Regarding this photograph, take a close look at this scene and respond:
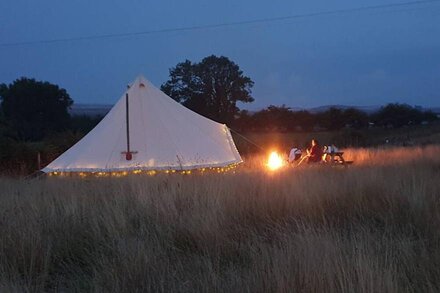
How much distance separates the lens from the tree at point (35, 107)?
142 feet

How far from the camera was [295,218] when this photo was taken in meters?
5.97

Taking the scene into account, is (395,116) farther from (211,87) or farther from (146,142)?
(146,142)

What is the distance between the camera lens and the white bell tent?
15.1m

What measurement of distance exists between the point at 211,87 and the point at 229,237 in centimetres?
4032

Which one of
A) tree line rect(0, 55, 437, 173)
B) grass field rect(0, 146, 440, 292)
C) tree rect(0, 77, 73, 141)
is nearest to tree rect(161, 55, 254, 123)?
tree line rect(0, 55, 437, 173)

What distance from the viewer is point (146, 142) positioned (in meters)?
15.6

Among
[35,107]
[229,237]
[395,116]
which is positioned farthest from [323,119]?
[229,237]

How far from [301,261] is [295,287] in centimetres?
37

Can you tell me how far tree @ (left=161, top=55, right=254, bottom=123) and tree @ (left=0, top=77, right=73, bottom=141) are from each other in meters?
8.25

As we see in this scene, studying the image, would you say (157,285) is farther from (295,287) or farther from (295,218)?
(295,218)

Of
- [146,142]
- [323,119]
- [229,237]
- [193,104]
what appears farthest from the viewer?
[323,119]

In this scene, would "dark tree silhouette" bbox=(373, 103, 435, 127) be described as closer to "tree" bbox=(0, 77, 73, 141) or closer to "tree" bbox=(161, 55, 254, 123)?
"tree" bbox=(161, 55, 254, 123)

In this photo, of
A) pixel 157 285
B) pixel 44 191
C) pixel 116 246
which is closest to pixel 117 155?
pixel 44 191

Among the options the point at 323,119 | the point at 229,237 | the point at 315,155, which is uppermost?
the point at 323,119
